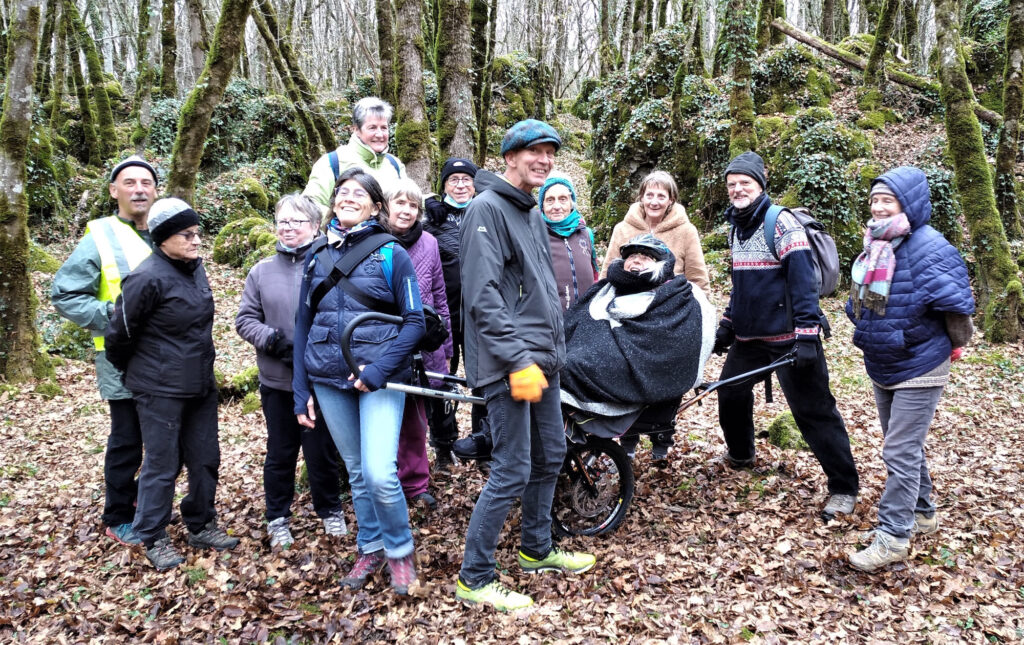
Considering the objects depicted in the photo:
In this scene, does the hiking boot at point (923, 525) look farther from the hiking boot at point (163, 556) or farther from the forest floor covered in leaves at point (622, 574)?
the hiking boot at point (163, 556)

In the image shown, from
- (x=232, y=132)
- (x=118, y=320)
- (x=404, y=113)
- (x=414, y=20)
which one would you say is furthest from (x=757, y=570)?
(x=232, y=132)

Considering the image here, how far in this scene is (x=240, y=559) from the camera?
14.4 feet

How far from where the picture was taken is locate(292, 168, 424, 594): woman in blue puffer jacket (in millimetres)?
3699

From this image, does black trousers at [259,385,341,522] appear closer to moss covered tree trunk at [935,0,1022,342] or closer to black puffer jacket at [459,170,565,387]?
black puffer jacket at [459,170,565,387]

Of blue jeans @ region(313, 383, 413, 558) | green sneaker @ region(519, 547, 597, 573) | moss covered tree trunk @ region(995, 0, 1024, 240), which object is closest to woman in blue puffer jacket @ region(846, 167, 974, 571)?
green sneaker @ region(519, 547, 597, 573)

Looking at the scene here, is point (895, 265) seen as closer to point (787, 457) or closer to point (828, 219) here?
point (787, 457)

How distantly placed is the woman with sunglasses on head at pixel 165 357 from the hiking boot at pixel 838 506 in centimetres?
444

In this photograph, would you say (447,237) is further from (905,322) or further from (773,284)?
(905,322)

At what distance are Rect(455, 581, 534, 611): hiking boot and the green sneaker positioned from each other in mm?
314

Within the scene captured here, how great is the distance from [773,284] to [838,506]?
171 centimetres

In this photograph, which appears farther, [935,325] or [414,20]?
[414,20]

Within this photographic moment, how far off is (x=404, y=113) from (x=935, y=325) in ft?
19.0

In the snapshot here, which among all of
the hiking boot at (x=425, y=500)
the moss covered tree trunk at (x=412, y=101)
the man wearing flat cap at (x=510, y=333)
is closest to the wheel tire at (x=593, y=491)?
the man wearing flat cap at (x=510, y=333)

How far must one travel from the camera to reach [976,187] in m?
9.17
